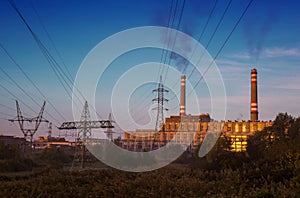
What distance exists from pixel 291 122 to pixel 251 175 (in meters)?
32.4

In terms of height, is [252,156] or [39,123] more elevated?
[39,123]

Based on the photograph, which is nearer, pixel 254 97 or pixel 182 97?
pixel 254 97

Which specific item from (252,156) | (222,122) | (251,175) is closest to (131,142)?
(222,122)

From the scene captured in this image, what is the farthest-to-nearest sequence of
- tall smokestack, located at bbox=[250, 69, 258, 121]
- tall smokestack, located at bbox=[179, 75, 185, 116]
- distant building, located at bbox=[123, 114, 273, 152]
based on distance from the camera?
tall smokestack, located at bbox=[179, 75, 185, 116] → distant building, located at bbox=[123, 114, 273, 152] → tall smokestack, located at bbox=[250, 69, 258, 121]

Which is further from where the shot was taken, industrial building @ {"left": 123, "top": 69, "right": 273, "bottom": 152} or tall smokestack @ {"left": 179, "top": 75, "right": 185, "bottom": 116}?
tall smokestack @ {"left": 179, "top": 75, "right": 185, "bottom": 116}

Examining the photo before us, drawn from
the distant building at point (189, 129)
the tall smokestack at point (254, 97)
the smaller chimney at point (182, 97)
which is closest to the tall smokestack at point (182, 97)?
the smaller chimney at point (182, 97)

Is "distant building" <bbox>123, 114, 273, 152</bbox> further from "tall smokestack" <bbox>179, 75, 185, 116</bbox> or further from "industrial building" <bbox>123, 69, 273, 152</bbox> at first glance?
"tall smokestack" <bbox>179, 75, 185, 116</bbox>

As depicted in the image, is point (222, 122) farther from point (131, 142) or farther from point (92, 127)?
point (92, 127)

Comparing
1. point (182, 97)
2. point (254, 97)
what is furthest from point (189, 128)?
point (254, 97)

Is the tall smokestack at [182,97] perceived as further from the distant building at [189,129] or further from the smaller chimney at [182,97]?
the distant building at [189,129]

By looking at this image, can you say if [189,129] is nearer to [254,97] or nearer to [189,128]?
[189,128]

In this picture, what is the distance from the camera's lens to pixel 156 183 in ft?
69.6

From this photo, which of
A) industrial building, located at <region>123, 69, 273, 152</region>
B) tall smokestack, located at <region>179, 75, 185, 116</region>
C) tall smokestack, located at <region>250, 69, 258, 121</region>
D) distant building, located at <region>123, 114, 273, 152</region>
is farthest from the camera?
tall smokestack, located at <region>179, 75, 185, 116</region>

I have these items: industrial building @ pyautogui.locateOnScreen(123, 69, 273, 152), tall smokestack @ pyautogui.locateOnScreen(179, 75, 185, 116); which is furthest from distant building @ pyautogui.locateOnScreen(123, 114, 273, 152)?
tall smokestack @ pyautogui.locateOnScreen(179, 75, 185, 116)
